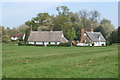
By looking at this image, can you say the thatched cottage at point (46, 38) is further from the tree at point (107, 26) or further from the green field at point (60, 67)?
the green field at point (60, 67)

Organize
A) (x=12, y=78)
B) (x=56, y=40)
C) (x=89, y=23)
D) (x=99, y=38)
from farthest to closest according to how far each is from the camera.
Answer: (x=89, y=23) → (x=99, y=38) → (x=56, y=40) → (x=12, y=78)

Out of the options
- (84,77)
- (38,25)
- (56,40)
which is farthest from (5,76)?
(38,25)

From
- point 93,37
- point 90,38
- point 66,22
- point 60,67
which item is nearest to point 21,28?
point 66,22

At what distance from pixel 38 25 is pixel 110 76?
89.1 metres

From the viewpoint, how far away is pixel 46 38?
3155 inches

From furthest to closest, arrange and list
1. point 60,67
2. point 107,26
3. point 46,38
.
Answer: point 107,26 < point 46,38 < point 60,67

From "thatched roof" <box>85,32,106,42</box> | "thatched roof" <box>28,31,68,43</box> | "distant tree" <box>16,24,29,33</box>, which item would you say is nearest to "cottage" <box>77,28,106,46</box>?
"thatched roof" <box>85,32,106,42</box>

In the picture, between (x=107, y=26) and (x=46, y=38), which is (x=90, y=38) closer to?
(x=46, y=38)

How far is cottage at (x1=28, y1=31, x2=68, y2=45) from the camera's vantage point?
79125 mm

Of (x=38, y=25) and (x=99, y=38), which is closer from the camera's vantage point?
(x=99, y=38)

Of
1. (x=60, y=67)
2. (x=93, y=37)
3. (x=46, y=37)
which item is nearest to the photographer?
(x=60, y=67)

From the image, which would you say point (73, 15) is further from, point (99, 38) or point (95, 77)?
point (95, 77)

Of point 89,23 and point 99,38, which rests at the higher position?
point 89,23

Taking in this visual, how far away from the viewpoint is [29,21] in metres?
98.9
